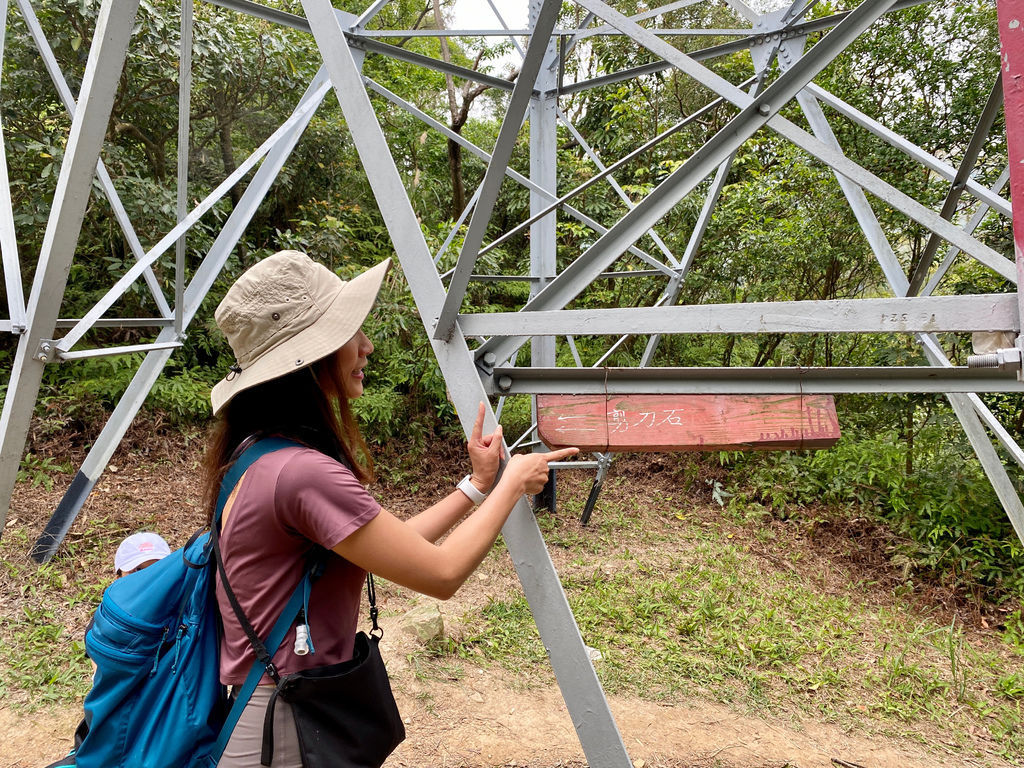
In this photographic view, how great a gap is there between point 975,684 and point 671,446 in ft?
13.0

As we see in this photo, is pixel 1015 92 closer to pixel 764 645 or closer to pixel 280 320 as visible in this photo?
pixel 280 320

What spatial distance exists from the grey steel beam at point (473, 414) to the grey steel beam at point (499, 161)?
0.08 m

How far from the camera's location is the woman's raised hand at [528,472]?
160 cm

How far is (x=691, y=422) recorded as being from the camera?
1954 mm

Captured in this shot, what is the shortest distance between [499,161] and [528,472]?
32.0 inches

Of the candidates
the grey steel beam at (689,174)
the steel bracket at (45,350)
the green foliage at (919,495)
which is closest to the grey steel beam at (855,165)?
the grey steel beam at (689,174)

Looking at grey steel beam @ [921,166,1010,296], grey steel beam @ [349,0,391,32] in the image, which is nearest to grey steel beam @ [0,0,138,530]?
grey steel beam @ [349,0,391,32]

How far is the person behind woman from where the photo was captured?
1343 mm

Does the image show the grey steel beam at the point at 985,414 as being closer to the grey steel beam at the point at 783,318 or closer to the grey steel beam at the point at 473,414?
the grey steel beam at the point at 783,318

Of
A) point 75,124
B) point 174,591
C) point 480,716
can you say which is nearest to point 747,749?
point 480,716

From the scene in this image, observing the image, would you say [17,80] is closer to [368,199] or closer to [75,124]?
[368,199]

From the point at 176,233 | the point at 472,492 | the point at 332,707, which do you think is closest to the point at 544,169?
the point at 176,233

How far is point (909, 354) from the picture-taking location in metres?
6.54

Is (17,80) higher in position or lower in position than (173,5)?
lower
